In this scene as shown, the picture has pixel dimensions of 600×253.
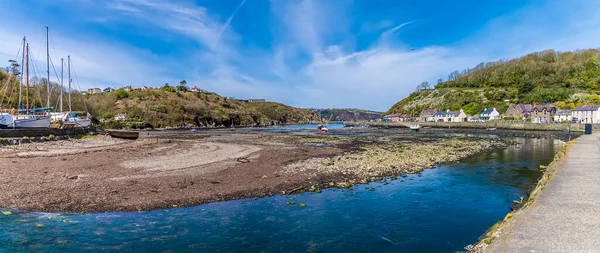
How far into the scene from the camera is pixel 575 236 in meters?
7.30

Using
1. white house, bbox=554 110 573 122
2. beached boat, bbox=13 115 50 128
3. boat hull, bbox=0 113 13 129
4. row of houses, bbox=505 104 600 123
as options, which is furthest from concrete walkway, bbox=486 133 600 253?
white house, bbox=554 110 573 122

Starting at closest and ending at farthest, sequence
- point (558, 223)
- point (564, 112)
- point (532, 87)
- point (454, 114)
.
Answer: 1. point (558, 223)
2. point (564, 112)
3. point (454, 114)
4. point (532, 87)

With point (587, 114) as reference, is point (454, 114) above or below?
above

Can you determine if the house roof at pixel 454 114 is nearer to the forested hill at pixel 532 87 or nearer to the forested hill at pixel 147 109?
the forested hill at pixel 532 87

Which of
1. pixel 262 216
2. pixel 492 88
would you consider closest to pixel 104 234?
pixel 262 216

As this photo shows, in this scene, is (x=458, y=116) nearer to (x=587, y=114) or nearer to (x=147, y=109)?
(x=587, y=114)

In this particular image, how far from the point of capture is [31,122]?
4738 cm

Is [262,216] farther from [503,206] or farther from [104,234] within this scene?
[503,206]

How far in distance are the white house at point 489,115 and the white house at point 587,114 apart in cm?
3183

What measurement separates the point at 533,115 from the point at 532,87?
164 ft

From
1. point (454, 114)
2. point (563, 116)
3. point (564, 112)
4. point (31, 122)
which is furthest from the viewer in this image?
point (454, 114)

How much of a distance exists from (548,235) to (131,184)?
18.4 metres

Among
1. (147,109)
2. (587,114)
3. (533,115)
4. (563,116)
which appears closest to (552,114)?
(563,116)

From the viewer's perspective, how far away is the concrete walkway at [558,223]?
6859mm
